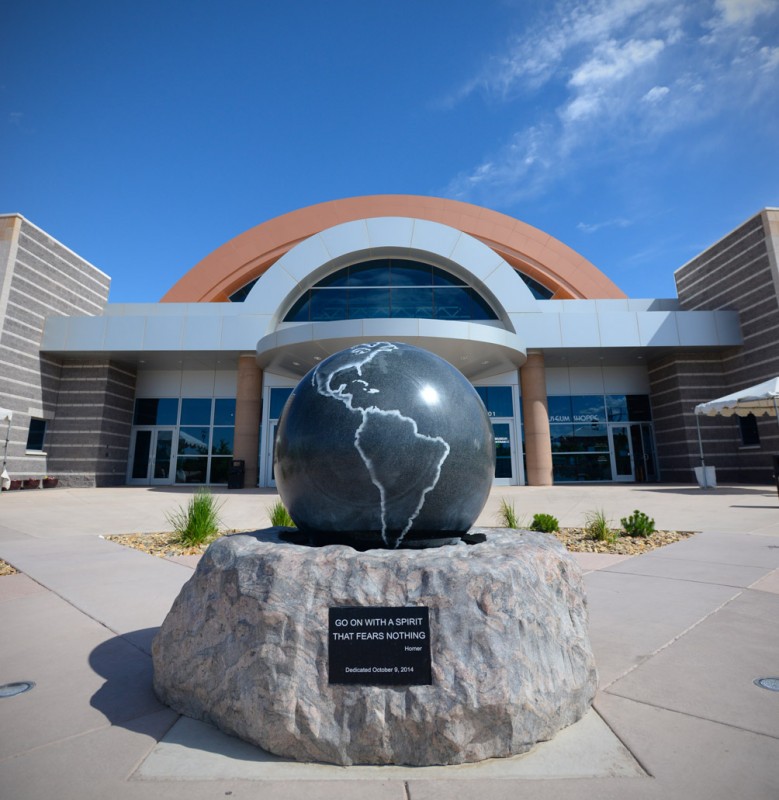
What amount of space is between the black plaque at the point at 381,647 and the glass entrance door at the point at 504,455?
17.5 metres

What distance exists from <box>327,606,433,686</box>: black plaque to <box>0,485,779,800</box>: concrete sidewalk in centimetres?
39

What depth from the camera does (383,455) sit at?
3145 millimetres

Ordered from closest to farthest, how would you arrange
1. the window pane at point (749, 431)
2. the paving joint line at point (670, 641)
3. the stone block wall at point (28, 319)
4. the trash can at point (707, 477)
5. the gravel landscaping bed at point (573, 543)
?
the paving joint line at point (670, 641) < the gravel landscaping bed at point (573, 543) < the trash can at point (707, 477) < the stone block wall at point (28, 319) < the window pane at point (749, 431)

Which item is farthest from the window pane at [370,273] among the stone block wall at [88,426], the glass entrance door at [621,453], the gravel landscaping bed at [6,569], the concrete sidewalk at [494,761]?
the concrete sidewalk at [494,761]

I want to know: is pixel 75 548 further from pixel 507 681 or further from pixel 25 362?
pixel 25 362

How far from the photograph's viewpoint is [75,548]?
747 cm

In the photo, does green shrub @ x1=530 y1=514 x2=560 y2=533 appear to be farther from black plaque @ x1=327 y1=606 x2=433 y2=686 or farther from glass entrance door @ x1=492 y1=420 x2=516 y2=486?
glass entrance door @ x1=492 y1=420 x2=516 y2=486

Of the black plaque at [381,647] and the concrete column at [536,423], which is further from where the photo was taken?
the concrete column at [536,423]

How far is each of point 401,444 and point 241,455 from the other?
16763mm

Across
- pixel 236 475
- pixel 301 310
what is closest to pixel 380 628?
pixel 236 475

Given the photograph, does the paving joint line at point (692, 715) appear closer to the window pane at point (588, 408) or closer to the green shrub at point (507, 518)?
the green shrub at point (507, 518)

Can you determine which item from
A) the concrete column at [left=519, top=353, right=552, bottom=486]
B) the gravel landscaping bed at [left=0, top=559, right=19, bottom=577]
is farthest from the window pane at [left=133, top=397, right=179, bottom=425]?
the concrete column at [left=519, top=353, right=552, bottom=486]

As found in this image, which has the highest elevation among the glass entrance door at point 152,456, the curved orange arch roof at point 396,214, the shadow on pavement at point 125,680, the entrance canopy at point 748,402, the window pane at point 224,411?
the curved orange arch roof at point 396,214

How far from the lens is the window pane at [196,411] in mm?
21719
